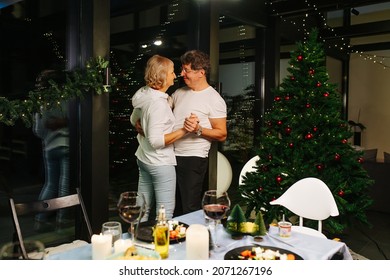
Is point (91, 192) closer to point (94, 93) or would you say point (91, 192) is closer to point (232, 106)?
point (94, 93)

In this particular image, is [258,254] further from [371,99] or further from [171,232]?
[371,99]

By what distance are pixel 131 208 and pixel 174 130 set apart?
127 cm

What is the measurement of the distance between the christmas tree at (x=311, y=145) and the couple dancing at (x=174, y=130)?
2.41 ft

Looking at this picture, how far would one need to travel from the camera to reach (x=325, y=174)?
9.99 ft

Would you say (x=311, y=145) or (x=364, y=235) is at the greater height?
(x=311, y=145)

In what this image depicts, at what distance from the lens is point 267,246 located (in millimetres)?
1408

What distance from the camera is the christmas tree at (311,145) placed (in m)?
3.02

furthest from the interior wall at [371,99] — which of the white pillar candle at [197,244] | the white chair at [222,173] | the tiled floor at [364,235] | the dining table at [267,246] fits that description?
the white pillar candle at [197,244]

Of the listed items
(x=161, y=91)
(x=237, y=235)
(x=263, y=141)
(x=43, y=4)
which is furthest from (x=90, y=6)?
(x=237, y=235)

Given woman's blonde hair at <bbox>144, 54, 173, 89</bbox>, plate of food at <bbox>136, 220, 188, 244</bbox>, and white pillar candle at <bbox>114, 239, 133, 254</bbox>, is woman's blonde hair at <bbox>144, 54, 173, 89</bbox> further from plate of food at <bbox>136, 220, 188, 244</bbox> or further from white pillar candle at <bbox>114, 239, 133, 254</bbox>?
white pillar candle at <bbox>114, 239, 133, 254</bbox>

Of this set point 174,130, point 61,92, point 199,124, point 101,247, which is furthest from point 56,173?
point 101,247

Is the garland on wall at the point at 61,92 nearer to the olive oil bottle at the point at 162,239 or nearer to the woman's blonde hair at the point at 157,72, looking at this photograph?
the woman's blonde hair at the point at 157,72

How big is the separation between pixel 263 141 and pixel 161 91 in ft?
3.97

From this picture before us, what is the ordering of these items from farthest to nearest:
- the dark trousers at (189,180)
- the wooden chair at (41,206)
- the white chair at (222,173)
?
the white chair at (222,173) < the dark trousers at (189,180) < the wooden chair at (41,206)
